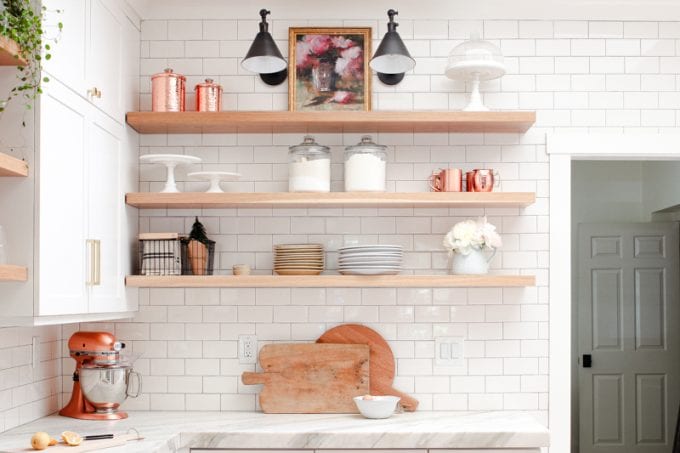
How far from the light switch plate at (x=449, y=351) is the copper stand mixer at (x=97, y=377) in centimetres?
137

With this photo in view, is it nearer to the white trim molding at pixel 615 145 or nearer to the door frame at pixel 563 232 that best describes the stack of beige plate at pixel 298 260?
the door frame at pixel 563 232

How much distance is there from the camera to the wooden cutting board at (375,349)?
3713 mm

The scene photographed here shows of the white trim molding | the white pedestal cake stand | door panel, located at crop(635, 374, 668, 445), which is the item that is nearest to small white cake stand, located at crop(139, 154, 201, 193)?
the white pedestal cake stand

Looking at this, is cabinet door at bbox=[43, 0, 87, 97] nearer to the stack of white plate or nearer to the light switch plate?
the stack of white plate

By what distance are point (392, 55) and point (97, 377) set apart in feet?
5.96

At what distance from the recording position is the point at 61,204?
2812mm

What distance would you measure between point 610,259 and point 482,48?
224 cm

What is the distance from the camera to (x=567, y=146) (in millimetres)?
3795

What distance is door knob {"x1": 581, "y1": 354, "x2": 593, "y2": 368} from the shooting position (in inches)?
208

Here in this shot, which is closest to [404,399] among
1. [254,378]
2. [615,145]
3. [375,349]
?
[375,349]

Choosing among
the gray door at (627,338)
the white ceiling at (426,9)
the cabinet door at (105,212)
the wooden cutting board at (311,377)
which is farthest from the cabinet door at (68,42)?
the gray door at (627,338)

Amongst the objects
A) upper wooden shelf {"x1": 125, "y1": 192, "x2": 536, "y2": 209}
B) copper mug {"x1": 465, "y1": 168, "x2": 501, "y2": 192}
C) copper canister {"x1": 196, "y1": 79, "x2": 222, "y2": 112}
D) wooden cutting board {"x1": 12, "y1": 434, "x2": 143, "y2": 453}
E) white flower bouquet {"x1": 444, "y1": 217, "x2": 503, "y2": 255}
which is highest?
copper canister {"x1": 196, "y1": 79, "x2": 222, "y2": 112}

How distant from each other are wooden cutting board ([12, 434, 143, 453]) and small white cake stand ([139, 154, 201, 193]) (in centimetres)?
110


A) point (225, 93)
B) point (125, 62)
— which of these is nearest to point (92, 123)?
point (125, 62)
